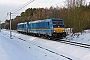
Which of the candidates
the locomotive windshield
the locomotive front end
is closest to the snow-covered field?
the locomotive front end

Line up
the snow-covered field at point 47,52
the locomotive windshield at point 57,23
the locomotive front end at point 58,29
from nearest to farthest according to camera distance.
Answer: the snow-covered field at point 47,52 < the locomotive front end at point 58,29 < the locomotive windshield at point 57,23

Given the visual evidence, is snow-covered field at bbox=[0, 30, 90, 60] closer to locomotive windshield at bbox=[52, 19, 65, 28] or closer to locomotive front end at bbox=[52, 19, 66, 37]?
locomotive front end at bbox=[52, 19, 66, 37]

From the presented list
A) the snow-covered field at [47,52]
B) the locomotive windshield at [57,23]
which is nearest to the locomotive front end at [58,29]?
the locomotive windshield at [57,23]

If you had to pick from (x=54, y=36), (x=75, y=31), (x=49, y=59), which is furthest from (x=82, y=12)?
A: (x=49, y=59)

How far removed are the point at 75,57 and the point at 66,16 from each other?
28.1m

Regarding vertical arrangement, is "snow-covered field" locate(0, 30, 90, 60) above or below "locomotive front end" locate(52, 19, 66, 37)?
below

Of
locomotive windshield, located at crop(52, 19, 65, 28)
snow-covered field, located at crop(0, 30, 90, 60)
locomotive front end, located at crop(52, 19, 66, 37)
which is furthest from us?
locomotive windshield, located at crop(52, 19, 65, 28)

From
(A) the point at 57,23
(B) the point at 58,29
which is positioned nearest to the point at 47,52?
(B) the point at 58,29

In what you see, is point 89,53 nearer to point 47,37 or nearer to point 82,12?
point 47,37

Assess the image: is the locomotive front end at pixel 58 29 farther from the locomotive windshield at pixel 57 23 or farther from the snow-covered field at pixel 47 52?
the snow-covered field at pixel 47 52

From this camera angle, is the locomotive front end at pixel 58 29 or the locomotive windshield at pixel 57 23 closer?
the locomotive front end at pixel 58 29

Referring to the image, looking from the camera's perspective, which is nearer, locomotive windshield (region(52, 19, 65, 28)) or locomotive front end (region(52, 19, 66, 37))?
locomotive front end (region(52, 19, 66, 37))

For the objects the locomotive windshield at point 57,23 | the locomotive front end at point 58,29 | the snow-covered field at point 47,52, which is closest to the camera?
the snow-covered field at point 47,52

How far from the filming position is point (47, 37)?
28312 millimetres
